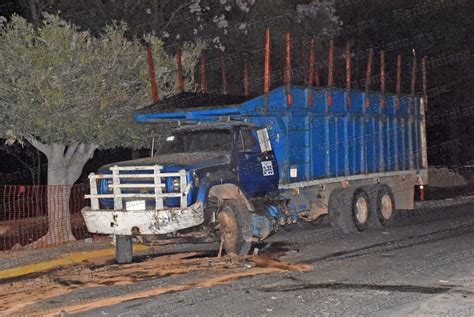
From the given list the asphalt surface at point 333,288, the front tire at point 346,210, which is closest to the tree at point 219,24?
the front tire at point 346,210

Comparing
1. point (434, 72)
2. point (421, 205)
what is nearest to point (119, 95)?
point (421, 205)

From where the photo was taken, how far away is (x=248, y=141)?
12.0m

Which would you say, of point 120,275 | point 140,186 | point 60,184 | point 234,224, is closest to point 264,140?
point 234,224

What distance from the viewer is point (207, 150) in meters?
11.8

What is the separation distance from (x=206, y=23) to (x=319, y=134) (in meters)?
10.7

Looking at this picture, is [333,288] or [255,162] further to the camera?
[255,162]

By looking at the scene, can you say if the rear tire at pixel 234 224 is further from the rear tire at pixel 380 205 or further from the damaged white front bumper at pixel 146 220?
the rear tire at pixel 380 205

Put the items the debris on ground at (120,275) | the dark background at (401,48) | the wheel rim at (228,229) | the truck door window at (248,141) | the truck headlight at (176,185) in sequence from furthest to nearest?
the dark background at (401,48) < the truck door window at (248,141) < the wheel rim at (228,229) < the truck headlight at (176,185) < the debris on ground at (120,275)

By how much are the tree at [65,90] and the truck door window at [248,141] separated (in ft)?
9.76

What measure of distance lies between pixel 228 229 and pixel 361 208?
4968 mm

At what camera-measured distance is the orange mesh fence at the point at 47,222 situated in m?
14.4

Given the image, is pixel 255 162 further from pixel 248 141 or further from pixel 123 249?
pixel 123 249

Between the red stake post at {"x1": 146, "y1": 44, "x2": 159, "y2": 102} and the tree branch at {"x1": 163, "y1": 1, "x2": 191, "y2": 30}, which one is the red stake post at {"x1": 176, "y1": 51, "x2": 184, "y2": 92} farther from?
the tree branch at {"x1": 163, "y1": 1, "x2": 191, "y2": 30}

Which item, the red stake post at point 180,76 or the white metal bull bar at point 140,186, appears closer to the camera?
the white metal bull bar at point 140,186
